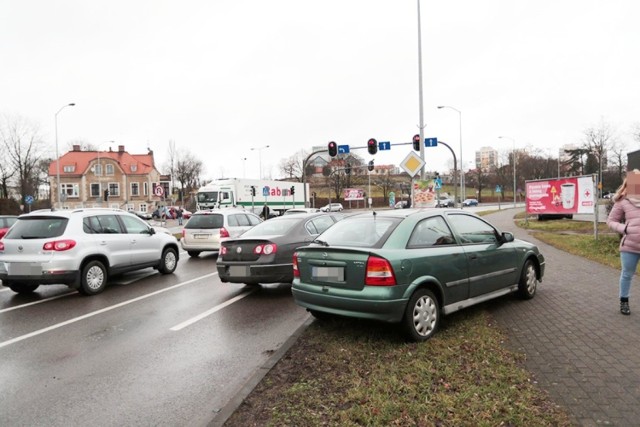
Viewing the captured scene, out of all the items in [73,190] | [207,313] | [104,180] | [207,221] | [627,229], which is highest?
[104,180]

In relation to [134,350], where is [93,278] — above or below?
above

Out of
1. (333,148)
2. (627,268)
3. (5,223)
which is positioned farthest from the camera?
(333,148)

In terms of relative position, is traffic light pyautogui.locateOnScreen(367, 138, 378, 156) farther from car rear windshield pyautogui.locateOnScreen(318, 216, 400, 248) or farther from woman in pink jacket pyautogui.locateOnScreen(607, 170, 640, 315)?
car rear windshield pyautogui.locateOnScreen(318, 216, 400, 248)

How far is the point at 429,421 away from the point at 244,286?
21.5ft

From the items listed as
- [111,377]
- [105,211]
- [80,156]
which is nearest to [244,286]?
[105,211]

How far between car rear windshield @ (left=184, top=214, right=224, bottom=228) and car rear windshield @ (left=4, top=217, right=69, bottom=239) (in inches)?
228

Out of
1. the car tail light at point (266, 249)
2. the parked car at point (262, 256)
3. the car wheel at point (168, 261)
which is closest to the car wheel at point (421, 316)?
the parked car at point (262, 256)

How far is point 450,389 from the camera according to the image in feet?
12.0

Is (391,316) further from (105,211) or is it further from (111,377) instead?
(105,211)

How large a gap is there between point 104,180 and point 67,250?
239 ft

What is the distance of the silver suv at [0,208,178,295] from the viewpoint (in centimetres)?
787

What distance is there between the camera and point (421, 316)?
16.3 ft

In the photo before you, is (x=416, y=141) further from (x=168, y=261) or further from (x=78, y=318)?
(x=78, y=318)

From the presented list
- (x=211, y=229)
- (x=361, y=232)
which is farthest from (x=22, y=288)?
(x=361, y=232)
